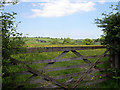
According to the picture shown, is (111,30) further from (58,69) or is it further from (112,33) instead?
(58,69)

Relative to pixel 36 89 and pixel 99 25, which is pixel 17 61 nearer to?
pixel 36 89

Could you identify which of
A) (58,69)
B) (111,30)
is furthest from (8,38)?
(111,30)

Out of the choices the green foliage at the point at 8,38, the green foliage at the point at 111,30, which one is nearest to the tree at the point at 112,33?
the green foliage at the point at 111,30

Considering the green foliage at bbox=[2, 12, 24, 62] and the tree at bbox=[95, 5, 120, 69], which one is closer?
the green foliage at bbox=[2, 12, 24, 62]

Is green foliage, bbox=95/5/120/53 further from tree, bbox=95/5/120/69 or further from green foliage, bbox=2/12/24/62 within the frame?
green foliage, bbox=2/12/24/62

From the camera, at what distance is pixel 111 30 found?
5.11 m

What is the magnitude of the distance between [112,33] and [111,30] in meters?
0.13

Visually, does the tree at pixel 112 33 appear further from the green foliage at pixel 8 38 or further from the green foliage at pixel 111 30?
the green foliage at pixel 8 38

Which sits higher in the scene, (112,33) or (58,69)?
(112,33)

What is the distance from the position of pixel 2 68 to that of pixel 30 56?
817 mm

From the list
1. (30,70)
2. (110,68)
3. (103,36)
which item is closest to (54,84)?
(30,70)

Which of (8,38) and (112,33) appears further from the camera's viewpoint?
(112,33)

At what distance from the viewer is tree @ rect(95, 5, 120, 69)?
198 inches

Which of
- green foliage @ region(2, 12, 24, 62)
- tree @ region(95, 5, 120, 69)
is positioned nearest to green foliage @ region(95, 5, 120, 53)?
tree @ region(95, 5, 120, 69)
